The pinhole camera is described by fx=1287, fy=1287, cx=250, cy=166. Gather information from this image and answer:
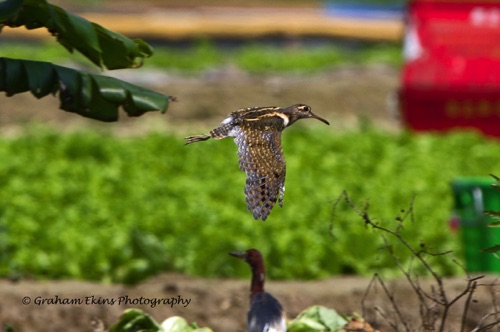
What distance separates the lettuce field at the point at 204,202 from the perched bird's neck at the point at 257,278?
0.98 m

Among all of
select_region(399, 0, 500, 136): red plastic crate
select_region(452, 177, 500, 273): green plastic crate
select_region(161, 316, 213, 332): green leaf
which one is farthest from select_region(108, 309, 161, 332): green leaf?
select_region(399, 0, 500, 136): red plastic crate

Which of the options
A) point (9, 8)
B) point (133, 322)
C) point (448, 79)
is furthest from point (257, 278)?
point (448, 79)

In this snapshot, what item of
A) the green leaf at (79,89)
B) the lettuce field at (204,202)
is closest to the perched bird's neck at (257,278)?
the green leaf at (79,89)

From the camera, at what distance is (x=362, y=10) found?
36.4 metres

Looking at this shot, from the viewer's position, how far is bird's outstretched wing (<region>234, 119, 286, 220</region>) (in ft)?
11.8

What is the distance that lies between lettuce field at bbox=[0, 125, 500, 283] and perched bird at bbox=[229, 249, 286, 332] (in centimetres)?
100

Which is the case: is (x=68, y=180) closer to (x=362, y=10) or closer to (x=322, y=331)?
(x=322, y=331)

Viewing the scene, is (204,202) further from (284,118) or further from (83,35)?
(284,118)

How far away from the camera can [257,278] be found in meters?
5.44

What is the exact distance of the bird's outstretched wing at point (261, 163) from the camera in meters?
3.60

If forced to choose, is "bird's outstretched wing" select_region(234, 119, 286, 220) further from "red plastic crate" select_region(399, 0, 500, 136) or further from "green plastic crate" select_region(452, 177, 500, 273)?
"red plastic crate" select_region(399, 0, 500, 136)

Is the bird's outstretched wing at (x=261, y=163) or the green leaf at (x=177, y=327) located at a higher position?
the bird's outstretched wing at (x=261, y=163)

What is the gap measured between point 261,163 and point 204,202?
7204mm

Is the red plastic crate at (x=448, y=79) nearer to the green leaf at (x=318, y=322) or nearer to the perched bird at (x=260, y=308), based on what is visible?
the green leaf at (x=318, y=322)
